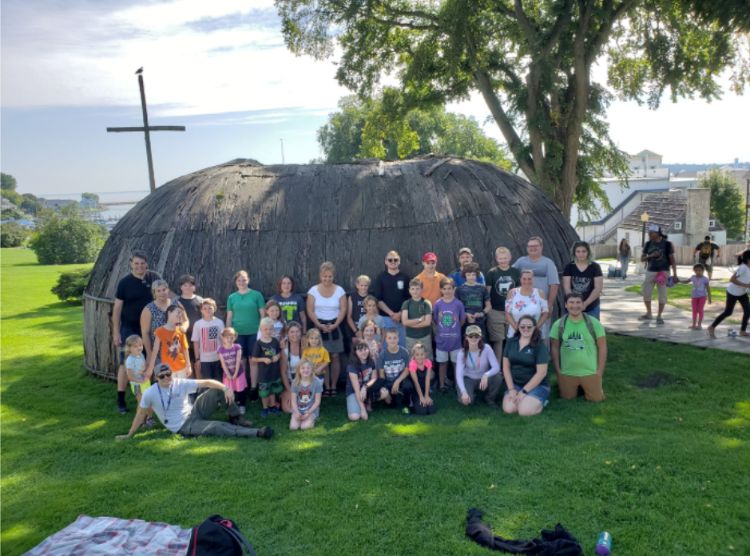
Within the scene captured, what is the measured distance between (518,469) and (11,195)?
146215 mm

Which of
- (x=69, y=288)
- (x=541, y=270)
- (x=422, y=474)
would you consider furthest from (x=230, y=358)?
(x=69, y=288)

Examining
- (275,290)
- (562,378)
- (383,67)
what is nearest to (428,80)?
(383,67)

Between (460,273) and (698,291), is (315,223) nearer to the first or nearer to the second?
(460,273)

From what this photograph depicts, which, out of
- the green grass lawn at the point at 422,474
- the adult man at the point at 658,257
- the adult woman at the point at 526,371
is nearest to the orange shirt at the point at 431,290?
the adult woman at the point at 526,371

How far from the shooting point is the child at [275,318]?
7590mm

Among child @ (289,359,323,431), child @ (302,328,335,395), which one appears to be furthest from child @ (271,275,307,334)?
child @ (289,359,323,431)

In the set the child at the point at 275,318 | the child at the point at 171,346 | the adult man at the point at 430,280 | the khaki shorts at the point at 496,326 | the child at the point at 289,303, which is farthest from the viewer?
the khaki shorts at the point at 496,326

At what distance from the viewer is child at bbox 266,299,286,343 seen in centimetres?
759

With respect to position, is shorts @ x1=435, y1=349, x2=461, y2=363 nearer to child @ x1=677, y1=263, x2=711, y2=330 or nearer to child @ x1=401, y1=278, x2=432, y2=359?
child @ x1=401, y1=278, x2=432, y2=359

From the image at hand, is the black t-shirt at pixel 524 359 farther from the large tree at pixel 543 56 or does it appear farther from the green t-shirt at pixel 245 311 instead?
the large tree at pixel 543 56

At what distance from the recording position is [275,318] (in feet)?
25.1

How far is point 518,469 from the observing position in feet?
18.7

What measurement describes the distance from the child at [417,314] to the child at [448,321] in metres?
0.14

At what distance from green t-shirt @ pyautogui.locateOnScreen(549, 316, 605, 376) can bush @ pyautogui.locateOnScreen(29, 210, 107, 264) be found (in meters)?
34.1
